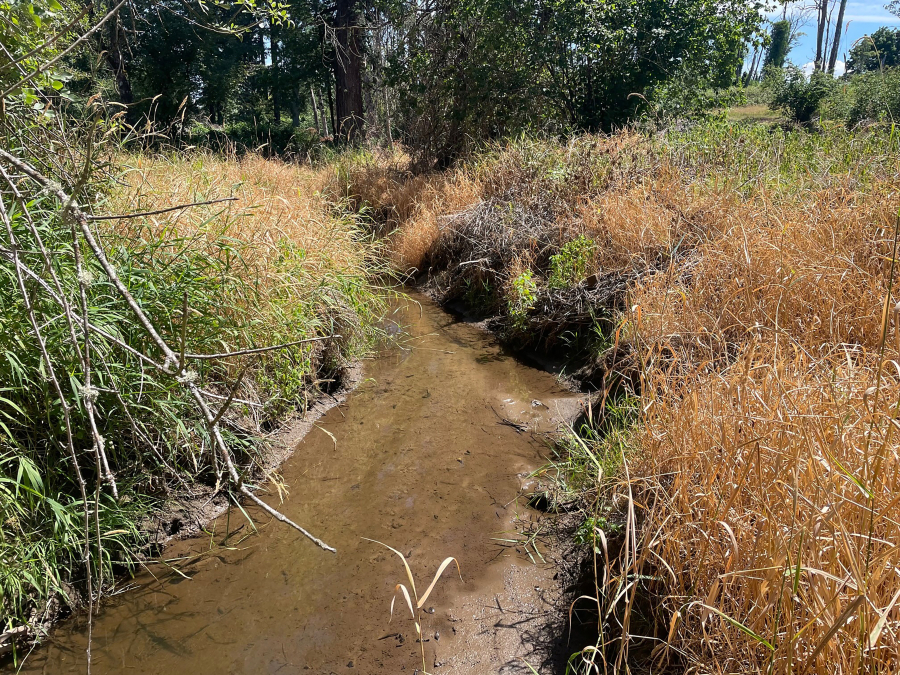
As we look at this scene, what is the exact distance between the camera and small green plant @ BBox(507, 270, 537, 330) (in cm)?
520

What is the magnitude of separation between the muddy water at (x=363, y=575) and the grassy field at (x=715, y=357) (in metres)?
0.41

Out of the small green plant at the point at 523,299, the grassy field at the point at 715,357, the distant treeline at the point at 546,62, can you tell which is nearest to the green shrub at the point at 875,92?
the distant treeline at the point at 546,62

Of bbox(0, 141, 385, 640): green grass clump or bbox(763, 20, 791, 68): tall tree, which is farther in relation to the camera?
bbox(763, 20, 791, 68): tall tree

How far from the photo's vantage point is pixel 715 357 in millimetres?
3303

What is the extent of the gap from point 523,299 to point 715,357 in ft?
7.06

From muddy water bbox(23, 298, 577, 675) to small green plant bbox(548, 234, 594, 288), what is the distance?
1.36 metres

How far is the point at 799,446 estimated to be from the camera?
176 centimetres

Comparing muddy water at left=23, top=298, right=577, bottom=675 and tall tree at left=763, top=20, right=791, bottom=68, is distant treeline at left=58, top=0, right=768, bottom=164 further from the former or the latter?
tall tree at left=763, top=20, right=791, bottom=68

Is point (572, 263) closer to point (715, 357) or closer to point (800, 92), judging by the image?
point (715, 357)

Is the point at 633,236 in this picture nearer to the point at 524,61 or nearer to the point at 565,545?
the point at 565,545

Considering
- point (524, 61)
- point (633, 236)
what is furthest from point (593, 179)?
point (524, 61)

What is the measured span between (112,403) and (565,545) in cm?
232

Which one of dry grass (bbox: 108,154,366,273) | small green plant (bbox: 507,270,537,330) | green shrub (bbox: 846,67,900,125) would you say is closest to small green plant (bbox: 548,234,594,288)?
small green plant (bbox: 507,270,537,330)

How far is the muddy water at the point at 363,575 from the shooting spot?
2.36 m
